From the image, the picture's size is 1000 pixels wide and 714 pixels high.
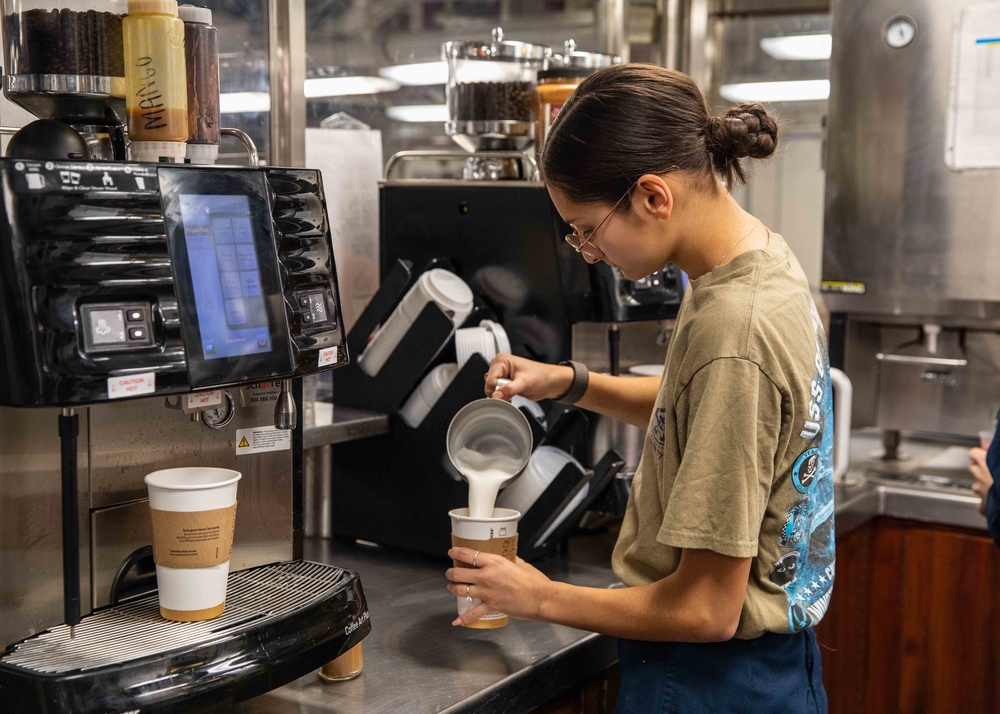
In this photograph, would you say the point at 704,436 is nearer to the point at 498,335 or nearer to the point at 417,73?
the point at 498,335

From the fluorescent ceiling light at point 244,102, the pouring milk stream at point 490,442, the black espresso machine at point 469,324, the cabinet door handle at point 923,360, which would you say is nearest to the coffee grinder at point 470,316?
the black espresso machine at point 469,324

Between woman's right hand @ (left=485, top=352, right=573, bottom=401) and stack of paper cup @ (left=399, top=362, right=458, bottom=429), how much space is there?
0.59 ft

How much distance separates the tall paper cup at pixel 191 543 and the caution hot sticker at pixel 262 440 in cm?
14

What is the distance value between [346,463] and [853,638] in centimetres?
110

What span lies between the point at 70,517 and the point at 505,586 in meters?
0.44

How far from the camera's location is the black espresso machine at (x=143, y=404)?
92 cm

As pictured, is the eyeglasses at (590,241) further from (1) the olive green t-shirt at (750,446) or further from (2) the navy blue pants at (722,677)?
(2) the navy blue pants at (722,677)

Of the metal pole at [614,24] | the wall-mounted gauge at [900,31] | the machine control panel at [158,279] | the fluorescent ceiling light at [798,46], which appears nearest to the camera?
the machine control panel at [158,279]

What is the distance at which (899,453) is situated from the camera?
253 centimetres

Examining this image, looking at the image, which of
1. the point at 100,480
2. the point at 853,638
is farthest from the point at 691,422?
the point at 853,638

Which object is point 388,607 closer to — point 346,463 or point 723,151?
point 346,463

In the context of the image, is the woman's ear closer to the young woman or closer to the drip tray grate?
the young woman

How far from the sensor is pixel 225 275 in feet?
3.44

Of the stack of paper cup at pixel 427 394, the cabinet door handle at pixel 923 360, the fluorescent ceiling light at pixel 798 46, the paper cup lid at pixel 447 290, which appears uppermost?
the fluorescent ceiling light at pixel 798 46
